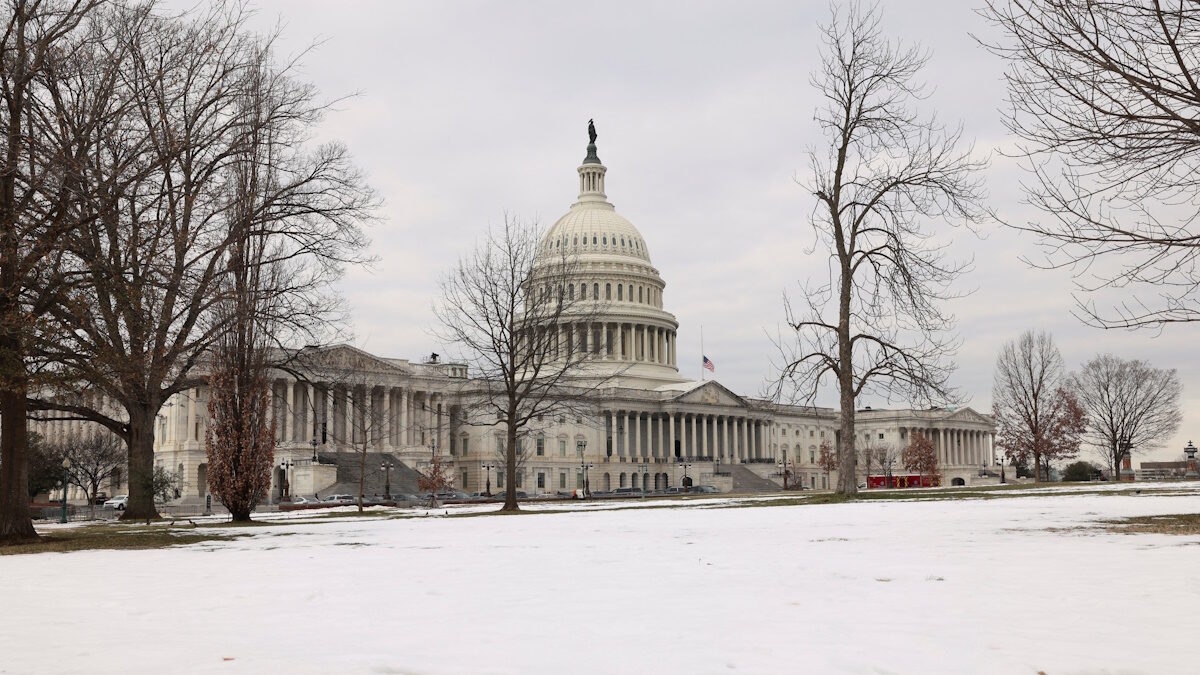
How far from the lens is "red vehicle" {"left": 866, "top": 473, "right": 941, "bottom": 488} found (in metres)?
113

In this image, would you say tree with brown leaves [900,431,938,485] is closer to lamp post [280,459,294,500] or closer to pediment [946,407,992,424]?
pediment [946,407,992,424]

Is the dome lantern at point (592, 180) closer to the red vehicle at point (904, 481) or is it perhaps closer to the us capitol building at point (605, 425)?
the us capitol building at point (605, 425)

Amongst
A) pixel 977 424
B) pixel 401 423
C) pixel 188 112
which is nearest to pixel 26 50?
pixel 188 112

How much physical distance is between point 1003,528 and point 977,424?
167426mm

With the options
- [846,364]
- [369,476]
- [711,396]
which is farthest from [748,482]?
[846,364]

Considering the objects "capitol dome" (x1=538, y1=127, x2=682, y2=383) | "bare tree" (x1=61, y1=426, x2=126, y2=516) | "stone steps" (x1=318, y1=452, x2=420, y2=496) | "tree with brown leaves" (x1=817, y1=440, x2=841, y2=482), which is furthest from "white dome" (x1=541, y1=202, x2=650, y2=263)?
"bare tree" (x1=61, y1=426, x2=126, y2=516)

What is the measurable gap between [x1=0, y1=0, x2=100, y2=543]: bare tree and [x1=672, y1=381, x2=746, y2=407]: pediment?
109m

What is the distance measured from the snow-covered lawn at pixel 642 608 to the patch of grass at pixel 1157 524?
3.82ft

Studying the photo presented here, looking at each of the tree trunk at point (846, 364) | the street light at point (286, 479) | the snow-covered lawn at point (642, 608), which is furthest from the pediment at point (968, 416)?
the snow-covered lawn at point (642, 608)

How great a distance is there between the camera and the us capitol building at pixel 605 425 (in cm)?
9806

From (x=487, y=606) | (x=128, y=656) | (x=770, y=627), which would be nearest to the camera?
(x=128, y=656)

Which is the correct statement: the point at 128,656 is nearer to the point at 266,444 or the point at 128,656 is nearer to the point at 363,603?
the point at 363,603

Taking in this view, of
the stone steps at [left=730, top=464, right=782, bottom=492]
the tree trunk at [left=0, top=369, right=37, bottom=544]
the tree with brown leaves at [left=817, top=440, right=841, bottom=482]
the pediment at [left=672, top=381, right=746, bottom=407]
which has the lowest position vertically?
the stone steps at [left=730, top=464, right=782, bottom=492]

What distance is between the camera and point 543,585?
11.9 metres
